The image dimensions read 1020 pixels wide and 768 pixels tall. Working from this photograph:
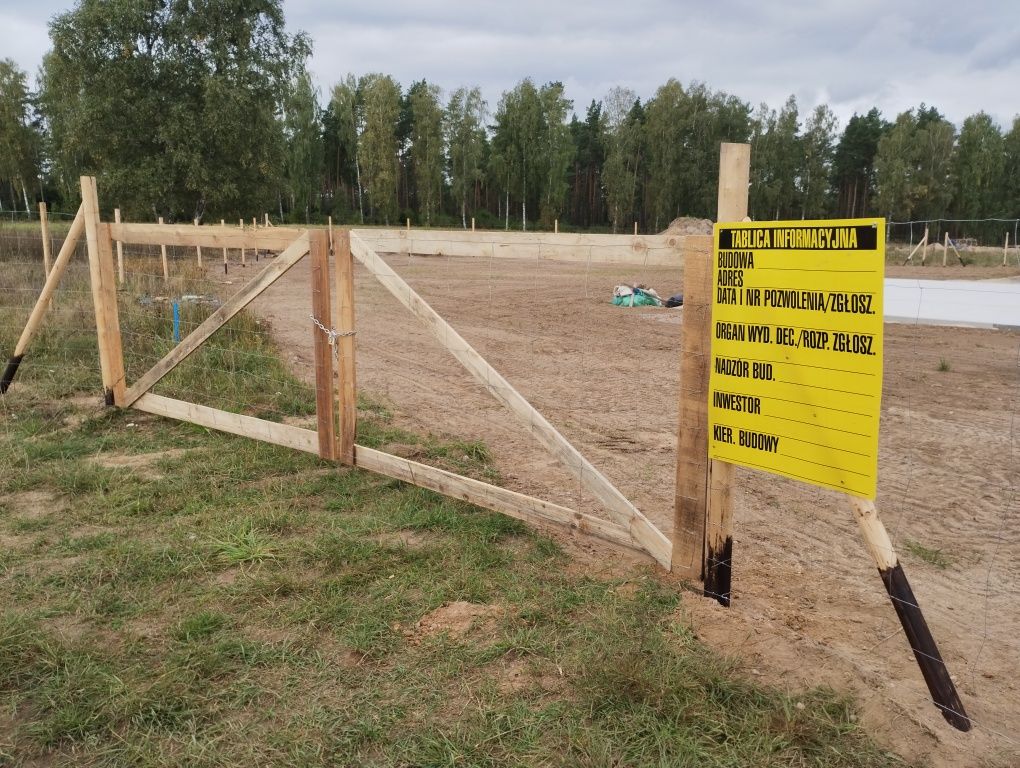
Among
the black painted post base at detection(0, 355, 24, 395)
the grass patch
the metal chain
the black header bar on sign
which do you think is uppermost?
the black header bar on sign

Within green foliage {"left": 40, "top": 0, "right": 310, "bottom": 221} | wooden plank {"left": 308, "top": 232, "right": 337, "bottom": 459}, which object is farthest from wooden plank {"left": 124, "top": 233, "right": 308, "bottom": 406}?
green foliage {"left": 40, "top": 0, "right": 310, "bottom": 221}

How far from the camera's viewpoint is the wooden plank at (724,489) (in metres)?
3.23

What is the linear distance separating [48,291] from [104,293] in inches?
→ 31.0

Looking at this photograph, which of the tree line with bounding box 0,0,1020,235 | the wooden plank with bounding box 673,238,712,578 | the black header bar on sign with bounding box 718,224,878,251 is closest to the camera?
the black header bar on sign with bounding box 718,224,878,251

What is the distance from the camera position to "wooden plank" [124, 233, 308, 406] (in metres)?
5.50

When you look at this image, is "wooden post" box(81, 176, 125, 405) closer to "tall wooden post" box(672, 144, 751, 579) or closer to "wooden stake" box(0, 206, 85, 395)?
"wooden stake" box(0, 206, 85, 395)

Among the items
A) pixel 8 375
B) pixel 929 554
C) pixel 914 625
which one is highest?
pixel 8 375

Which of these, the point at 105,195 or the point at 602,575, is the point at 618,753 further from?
the point at 105,195

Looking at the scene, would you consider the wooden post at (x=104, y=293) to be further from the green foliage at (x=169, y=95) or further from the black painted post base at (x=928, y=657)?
the green foliage at (x=169, y=95)

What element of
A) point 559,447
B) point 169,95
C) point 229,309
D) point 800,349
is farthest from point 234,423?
point 169,95

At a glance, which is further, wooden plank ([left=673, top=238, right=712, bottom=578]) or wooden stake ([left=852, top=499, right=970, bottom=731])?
wooden plank ([left=673, top=238, right=712, bottom=578])

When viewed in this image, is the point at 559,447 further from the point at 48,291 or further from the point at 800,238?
the point at 48,291

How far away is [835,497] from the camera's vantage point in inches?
212

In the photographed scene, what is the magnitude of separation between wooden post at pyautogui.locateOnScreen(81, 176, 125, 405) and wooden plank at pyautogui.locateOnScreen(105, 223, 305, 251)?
188mm
